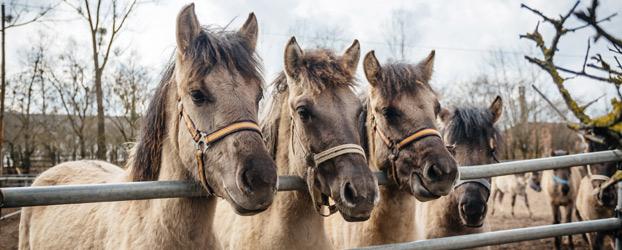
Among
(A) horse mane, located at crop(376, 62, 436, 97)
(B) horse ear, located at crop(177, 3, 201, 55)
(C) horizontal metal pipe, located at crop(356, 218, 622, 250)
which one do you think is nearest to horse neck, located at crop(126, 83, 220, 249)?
(B) horse ear, located at crop(177, 3, 201, 55)

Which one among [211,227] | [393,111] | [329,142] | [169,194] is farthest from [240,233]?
[393,111]

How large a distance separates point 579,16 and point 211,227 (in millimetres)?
2056

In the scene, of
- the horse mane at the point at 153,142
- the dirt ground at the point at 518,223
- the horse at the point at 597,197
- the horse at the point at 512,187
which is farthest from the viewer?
the horse at the point at 512,187

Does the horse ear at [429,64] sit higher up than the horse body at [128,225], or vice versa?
the horse ear at [429,64]

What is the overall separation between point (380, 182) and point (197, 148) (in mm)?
1316

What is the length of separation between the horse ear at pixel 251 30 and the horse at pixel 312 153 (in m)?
0.29

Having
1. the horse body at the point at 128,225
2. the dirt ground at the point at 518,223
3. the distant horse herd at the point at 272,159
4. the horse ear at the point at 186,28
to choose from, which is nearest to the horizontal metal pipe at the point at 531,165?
the distant horse herd at the point at 272,159

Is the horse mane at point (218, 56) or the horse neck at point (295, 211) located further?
the horse neck at point (295, 211)

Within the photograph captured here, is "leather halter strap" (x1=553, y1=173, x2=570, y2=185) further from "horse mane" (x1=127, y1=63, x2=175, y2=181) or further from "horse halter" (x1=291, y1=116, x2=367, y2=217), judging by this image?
"horse mane" (x1=127, y1=63, x2=175, y2=181)

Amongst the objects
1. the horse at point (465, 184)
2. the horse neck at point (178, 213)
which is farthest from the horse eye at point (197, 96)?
the horse at point (465, 184)

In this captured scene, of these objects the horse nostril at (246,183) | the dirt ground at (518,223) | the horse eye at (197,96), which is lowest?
the dirt ground at (518,223)

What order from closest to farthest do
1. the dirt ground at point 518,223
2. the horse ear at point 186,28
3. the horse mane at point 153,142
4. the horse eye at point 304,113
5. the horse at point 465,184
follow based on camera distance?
the horse ear at point 186,28, the horse mane at point 153,142, the horse eye at point 304,113, the horse at point 465,184, the dirt ground at point 518,223

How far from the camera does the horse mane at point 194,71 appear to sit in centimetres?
213

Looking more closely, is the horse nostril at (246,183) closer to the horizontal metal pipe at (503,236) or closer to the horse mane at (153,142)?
the horizontal metal pipe at (503,236)
